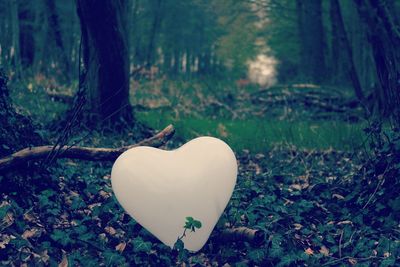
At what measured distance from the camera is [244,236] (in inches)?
130

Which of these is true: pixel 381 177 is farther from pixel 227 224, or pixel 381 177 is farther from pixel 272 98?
pixel 272 98

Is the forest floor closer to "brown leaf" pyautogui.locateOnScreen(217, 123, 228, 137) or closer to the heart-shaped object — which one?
the heart-shaped object

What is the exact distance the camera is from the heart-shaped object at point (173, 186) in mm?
3023

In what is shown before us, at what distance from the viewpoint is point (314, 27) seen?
15305 millimetres

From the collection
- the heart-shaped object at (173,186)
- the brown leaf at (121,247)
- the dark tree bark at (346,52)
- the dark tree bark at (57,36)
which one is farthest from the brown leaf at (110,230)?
the dark tree bark at (57,36)

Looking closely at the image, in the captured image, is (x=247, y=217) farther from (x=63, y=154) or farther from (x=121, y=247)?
(x=63, y=154)

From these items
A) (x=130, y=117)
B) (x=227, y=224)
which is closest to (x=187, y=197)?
(x=227, y=224)

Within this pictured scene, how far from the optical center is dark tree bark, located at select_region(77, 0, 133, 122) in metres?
5.88

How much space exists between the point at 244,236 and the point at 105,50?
351 cm

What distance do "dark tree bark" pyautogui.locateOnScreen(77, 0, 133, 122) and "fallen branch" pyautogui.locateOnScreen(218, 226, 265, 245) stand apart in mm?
2796

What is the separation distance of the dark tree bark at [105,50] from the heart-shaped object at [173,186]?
2.77 m

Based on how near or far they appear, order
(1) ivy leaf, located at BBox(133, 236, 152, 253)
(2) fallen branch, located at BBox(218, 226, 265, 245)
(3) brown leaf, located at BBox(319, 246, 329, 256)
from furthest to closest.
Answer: (3) brown leaf, located at BBox(319, 246, 329, 256)
(2) fallen branch, located at BBox(218, 226, 265, 245)
(1) ivy leaf, located at BBox(133, 236, 152, 253)

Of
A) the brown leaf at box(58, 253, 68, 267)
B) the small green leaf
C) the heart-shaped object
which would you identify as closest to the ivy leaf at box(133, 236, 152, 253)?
the small green leaf

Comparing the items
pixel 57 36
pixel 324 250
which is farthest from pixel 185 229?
pixel 57 36
